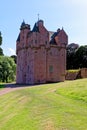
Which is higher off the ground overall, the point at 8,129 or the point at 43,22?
the point at 43,22

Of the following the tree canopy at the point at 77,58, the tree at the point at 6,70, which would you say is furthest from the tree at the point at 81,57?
the tree at the point at 6,70

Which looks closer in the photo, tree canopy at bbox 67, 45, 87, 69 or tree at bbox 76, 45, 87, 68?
tree at bbox 76, 45, 87, 68

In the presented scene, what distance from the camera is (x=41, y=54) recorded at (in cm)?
5844

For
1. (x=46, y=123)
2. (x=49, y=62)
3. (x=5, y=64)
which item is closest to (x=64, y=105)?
(x=46, y=123)

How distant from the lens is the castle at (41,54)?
57.5 meters

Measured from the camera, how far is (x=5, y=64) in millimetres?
79875

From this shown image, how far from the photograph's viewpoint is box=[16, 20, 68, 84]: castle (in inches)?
2265

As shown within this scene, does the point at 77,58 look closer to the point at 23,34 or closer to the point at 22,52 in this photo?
the point at 22,52

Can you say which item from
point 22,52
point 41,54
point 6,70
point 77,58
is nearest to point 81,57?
point 77,58

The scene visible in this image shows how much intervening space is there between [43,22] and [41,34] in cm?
363

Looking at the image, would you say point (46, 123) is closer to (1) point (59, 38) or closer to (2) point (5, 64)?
(1) point (59, 38)

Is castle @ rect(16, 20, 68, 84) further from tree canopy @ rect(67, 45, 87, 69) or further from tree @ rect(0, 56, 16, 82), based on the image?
tree canopy @ rect(67, 45, 87, 69)

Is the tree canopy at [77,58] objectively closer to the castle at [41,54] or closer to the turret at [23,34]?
the castle at [41,54]

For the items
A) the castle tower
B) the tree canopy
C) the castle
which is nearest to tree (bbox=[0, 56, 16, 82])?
the castle tower
